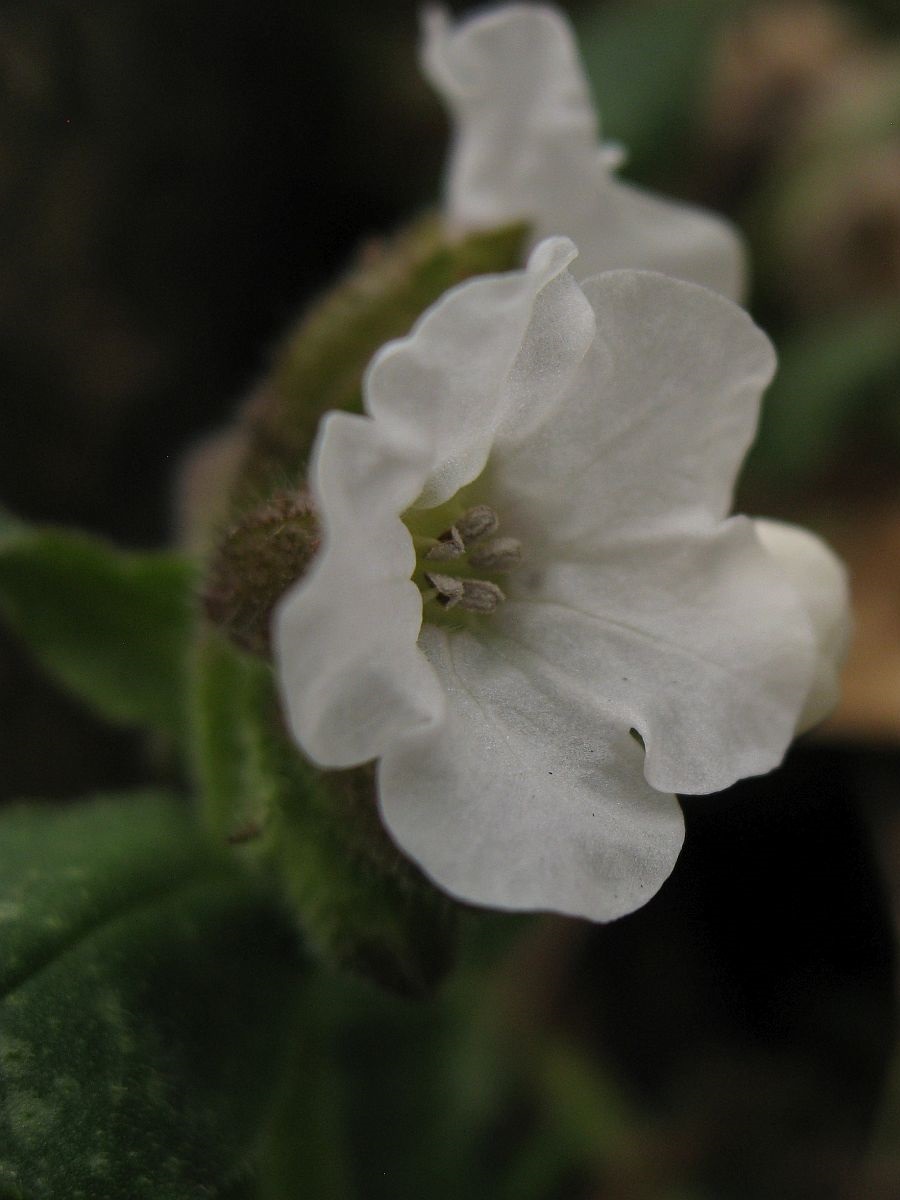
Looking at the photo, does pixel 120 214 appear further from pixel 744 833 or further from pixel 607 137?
pixel 744 833

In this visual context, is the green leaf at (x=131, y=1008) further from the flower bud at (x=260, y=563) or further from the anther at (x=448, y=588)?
the anther at (x=448, y=588)

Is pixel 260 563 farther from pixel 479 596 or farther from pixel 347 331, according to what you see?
pixel 347 331

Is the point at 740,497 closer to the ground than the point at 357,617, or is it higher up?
closer to the ground

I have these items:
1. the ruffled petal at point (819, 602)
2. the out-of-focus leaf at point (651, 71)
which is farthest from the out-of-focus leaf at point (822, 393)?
the ruffled petal at point (819, 602)

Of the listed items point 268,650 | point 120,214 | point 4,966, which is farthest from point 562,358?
point 120,214

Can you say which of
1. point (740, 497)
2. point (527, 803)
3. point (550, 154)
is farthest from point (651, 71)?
point (527, 803)

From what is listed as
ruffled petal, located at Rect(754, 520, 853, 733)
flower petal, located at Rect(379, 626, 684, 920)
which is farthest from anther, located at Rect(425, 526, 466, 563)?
ruffled petal, located at Rect(754, 520, 853, 733)
